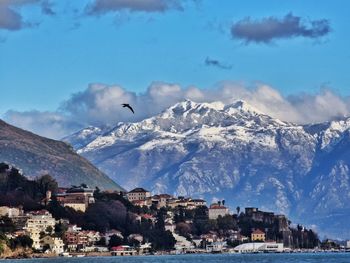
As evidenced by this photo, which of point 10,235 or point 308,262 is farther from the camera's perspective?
point 10,235

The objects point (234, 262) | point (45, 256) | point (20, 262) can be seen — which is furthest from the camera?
point (45, 256)

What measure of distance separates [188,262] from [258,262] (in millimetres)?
10526

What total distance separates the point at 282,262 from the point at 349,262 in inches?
386

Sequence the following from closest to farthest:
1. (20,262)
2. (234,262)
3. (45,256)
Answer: (20,262), (234,262), (45,256)

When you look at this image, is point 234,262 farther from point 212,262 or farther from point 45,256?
point 45,256

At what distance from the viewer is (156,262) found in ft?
537

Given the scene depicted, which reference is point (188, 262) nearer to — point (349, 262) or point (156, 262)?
point (156, 262)

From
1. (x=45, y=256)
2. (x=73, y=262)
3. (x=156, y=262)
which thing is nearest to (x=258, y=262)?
(x=156, y=262)

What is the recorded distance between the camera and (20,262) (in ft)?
521

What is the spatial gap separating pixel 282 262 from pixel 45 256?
49.0m

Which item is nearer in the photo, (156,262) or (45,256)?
(156,262)

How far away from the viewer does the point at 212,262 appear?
550 ft

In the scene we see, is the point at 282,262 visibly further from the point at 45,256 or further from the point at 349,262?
the point at 45,256

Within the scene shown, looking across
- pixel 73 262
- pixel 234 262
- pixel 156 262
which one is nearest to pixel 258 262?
pixel 234 262
